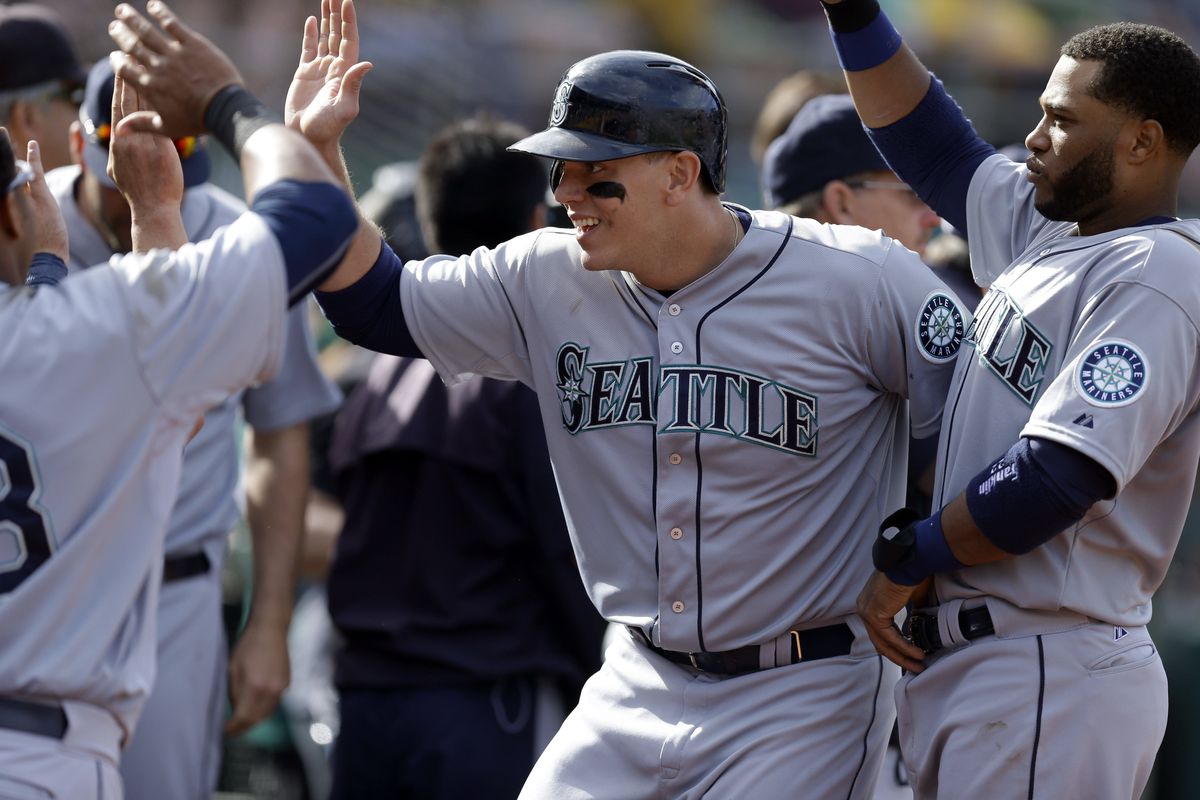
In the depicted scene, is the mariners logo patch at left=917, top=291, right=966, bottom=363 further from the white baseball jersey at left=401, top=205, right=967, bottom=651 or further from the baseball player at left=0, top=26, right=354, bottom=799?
the baseball player at left=0, top=26, right=354, bottom=799

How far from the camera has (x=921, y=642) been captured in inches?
122

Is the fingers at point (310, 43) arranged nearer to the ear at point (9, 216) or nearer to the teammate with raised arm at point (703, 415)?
the teammate with raised arm at point (703, 415)

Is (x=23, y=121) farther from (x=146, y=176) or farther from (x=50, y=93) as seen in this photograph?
(x=146, y=176)

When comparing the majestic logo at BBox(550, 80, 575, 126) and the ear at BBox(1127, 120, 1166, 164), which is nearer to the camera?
the ear at BBox(1127, 120, 1166, 164)

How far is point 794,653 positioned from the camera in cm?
319

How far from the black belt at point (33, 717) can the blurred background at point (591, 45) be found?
7.56 m

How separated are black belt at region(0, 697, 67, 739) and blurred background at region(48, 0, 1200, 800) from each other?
3921mm

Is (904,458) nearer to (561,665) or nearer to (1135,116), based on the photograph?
(1135,116)

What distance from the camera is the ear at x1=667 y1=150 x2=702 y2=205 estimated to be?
→ 128 inches

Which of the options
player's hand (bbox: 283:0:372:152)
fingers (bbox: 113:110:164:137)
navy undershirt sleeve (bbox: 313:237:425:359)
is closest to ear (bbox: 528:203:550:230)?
navy undershirt sleeve (bbox: 313:237:425:359)

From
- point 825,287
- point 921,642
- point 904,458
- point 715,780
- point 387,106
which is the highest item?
point 825,287

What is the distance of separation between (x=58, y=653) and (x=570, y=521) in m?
1.30

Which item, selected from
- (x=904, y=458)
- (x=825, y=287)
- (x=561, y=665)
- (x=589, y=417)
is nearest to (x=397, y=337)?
(x=589, y=417)

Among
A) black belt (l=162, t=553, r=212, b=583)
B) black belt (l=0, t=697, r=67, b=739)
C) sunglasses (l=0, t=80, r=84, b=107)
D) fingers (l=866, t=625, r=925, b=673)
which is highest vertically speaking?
sunglasses (l=0, t=80, r=84, b=107)
